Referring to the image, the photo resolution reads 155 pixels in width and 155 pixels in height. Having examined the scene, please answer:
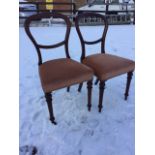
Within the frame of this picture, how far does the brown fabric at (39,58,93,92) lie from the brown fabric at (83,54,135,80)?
0.10 meters

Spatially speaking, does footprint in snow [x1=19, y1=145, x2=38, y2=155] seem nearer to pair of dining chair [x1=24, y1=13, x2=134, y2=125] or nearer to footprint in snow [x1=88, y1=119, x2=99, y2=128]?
pair of dining chair [x1=24, y1=13, x2=134, y2=125]

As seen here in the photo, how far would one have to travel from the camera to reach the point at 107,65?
5.86 ft

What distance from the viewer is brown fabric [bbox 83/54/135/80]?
5.70 ft

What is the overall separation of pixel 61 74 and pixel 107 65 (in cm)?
42

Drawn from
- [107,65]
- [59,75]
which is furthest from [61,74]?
[107,65]

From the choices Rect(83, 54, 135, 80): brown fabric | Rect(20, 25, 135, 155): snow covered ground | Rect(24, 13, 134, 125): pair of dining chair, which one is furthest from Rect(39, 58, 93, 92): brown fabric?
Rect(20, 25, 135, 155): snow covered ground

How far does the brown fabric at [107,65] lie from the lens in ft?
5.70
